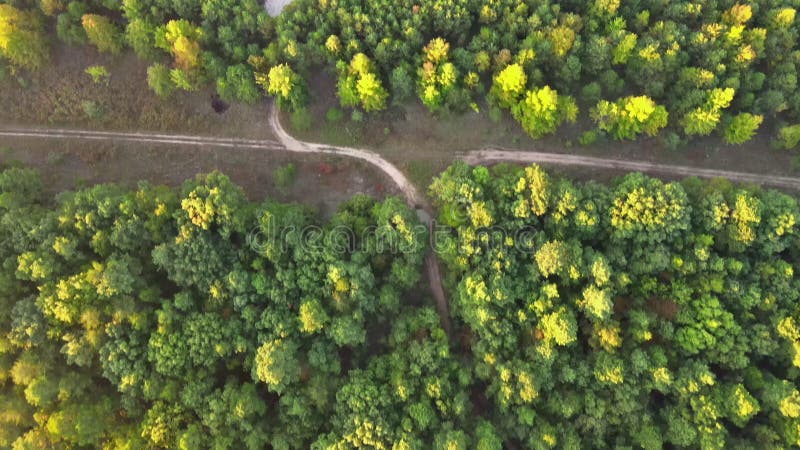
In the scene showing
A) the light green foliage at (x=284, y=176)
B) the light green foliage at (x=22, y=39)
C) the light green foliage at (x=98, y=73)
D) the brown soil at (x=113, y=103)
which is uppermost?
the light green foliage at (x=22, y=39)

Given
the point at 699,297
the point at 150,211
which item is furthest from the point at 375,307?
the point at 699,297

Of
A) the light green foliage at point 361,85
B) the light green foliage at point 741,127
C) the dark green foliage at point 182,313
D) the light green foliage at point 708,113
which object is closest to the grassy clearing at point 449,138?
the light green foliage at point 361,85

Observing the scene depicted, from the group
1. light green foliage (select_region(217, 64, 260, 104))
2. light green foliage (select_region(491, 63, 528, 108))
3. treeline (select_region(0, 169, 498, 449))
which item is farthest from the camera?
light green foliage (select_region(217, 64, 260, 104))

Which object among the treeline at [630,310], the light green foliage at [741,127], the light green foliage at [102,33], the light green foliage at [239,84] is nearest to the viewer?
the treeline at [630,310]

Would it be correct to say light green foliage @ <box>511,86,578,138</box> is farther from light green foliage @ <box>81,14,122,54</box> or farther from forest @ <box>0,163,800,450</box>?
light green foliage @ <box>81,14,122,54</box>

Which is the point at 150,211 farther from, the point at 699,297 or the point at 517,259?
the point at 699,297

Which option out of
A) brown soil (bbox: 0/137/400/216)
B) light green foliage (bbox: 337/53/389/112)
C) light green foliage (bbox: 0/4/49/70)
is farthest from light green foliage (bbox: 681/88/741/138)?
light green foliage (bbox: 0/4/49/70)

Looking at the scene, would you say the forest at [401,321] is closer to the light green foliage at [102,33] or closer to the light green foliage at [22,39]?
the light green foliage at [22,39]
